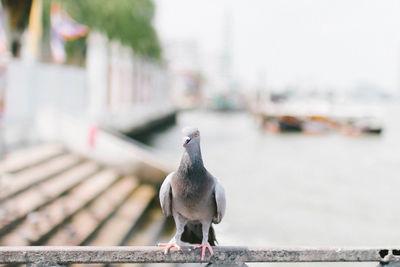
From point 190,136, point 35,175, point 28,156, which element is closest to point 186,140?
point 190,136

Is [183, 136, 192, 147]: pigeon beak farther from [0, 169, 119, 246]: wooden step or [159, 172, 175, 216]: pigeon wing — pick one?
[0, 169, 119, 246]: wooden step

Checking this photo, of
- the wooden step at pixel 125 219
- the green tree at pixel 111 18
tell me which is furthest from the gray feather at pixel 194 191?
the green tree at pixel 111 18

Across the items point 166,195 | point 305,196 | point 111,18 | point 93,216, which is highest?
point 111,18

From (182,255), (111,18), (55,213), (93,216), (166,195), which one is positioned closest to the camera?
(182,255)

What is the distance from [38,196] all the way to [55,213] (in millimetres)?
518

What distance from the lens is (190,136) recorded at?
220 centimetres

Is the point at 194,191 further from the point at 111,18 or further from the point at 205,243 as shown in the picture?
the point at 111,18

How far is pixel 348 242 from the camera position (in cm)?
1025

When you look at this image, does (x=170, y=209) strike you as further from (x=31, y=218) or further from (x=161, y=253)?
(x=31, y=218)

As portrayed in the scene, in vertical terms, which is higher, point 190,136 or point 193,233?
point 190,136

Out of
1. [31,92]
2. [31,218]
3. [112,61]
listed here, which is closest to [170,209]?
[31,218]

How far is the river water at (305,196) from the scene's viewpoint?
10461 millimetres

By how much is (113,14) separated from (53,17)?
1052cm

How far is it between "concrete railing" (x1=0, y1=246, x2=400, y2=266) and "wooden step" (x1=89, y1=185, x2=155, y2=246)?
4.36 metres
